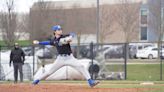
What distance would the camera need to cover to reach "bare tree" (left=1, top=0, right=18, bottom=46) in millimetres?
32031

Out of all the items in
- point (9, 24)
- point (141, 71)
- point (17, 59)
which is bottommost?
point (141, 71)

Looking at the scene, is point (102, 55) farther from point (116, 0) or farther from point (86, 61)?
point (116, 0)

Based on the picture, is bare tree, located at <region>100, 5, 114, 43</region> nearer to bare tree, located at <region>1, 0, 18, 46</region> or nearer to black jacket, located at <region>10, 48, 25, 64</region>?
bare tree, located at <region>1, 0, 18, 46</region>

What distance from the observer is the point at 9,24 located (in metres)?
32.6

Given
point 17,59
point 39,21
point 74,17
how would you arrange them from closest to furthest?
point 17,59
point 39,21
point 74,17

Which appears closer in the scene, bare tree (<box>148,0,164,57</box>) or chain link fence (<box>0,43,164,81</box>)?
chain link fence (<box>0,43,164,81</box>)

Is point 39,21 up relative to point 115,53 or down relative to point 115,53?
up

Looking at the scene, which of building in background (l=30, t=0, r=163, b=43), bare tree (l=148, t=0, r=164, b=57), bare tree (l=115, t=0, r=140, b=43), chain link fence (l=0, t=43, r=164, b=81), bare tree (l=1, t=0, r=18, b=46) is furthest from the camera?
bare tree (l=115, t=0, r=140, b=43)

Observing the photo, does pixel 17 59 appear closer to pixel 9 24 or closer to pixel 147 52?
pixel 9 24

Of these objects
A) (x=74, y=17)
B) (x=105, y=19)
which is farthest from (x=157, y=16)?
(x=74, y=17)

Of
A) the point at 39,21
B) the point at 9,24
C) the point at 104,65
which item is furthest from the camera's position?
the point at 39,21

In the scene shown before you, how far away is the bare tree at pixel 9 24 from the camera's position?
3203 cm

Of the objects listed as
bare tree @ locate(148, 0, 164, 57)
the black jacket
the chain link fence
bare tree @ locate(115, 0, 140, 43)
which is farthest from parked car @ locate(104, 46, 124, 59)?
bare tree @ locate(115, 0, 140, 43)

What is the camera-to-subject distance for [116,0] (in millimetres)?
42781
